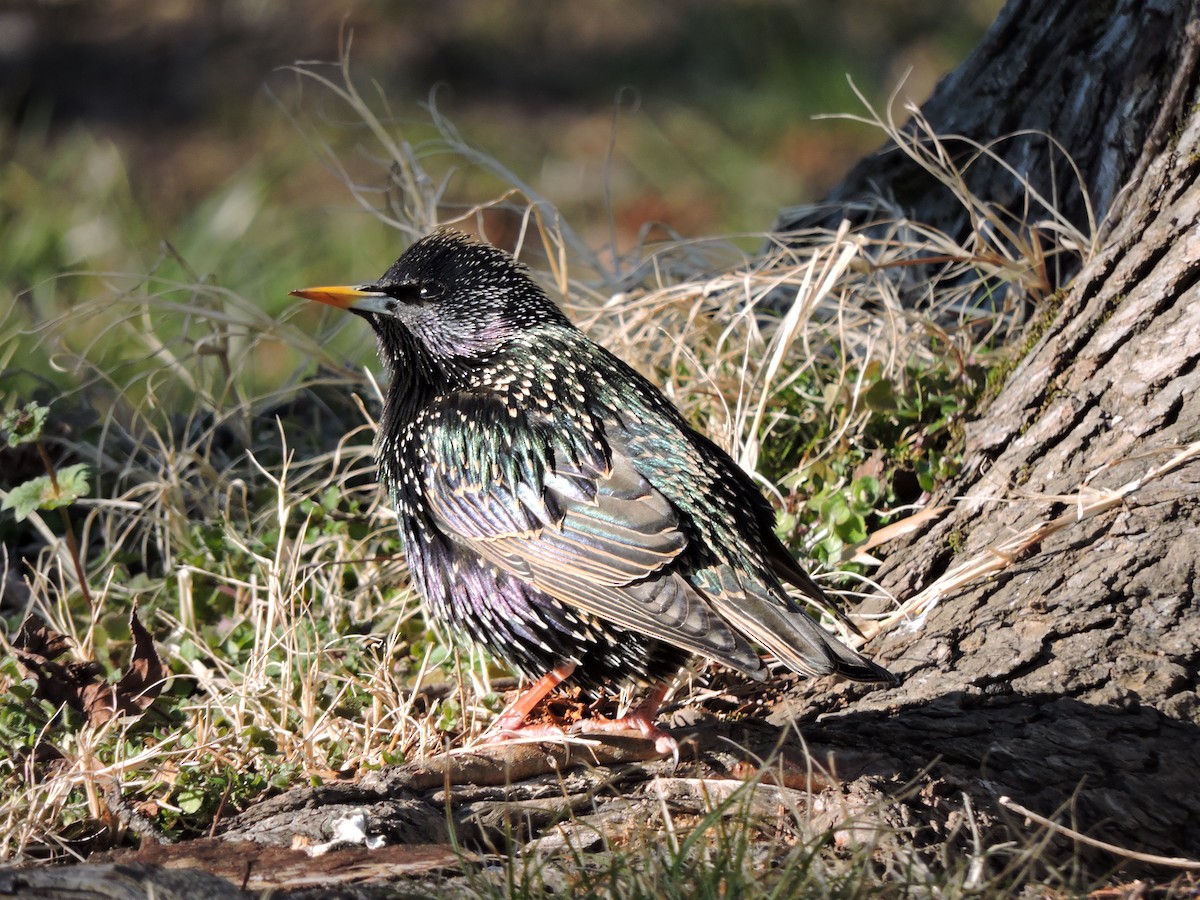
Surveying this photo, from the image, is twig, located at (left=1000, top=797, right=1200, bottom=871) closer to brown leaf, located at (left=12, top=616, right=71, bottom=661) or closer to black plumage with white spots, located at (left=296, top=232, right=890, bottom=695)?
black plumage with white spots, located at (left=296, top=232, right=890, bottom=695)

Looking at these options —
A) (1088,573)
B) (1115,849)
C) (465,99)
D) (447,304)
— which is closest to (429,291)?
(447,304)

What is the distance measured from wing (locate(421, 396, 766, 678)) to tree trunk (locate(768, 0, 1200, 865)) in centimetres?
41

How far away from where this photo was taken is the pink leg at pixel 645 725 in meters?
2.74

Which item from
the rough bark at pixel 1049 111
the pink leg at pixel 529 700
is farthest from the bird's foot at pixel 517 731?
the rough bark at pixel 1049 111

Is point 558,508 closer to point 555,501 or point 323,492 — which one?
point 555,501

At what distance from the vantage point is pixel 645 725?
2.80 meters

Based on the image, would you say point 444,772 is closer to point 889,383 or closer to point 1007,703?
point 1007,703

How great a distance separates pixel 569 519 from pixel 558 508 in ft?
0.13

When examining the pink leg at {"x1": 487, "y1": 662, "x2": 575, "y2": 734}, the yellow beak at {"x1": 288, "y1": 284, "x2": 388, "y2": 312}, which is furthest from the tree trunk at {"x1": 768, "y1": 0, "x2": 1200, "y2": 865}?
the yellow beak at {"x1": 288, "y1": 284, "x2": 388, "y2": 312}

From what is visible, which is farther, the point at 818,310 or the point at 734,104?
the point at 734,104

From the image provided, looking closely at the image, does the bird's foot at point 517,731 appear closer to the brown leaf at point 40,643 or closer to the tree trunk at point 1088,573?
the tree trunk at point 1088,573

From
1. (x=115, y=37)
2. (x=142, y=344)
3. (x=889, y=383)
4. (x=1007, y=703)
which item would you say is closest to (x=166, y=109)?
(x=115, y=37)

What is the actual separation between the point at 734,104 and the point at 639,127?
643 mm

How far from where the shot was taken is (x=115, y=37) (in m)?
8.93
